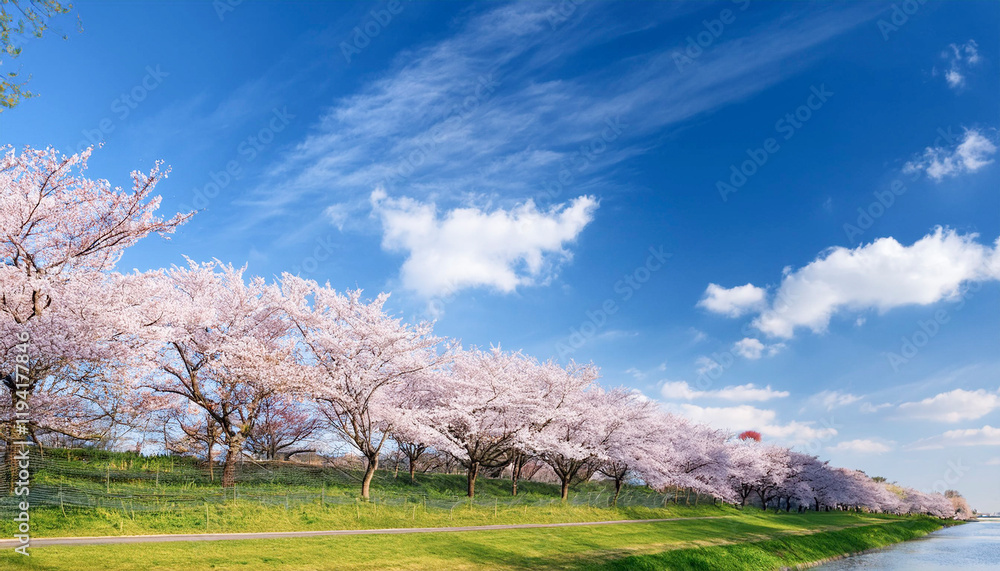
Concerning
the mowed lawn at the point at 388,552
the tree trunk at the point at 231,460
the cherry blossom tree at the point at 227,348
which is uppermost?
the cherry blossom tree at the point at 227,348

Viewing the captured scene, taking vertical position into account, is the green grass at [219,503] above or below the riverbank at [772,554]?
above

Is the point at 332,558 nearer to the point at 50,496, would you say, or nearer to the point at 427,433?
the point at 50,496

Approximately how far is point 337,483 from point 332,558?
71.4 feet

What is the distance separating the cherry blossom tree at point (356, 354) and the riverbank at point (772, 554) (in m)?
15.6

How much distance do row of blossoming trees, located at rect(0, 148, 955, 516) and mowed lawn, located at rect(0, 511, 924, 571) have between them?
5564 mm

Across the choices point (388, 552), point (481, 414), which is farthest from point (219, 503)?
point (481, 414)

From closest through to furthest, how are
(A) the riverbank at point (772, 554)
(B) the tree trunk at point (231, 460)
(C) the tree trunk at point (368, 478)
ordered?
(A) the riverbank at point (772, 554) < (B) the tree trunk at point (231, 460) < (C) the tree trunk at point (368, 478)

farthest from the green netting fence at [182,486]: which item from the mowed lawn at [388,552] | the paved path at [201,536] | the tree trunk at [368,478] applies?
the mowed lawn at [388,552]

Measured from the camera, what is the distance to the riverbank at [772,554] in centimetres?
2509

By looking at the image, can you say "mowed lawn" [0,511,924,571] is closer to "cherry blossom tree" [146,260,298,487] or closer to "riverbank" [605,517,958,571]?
"riverbank" [605,517,958,571]

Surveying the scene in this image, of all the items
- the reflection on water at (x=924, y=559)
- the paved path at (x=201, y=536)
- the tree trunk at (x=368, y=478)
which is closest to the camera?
the paved path at (x=201, y=536)

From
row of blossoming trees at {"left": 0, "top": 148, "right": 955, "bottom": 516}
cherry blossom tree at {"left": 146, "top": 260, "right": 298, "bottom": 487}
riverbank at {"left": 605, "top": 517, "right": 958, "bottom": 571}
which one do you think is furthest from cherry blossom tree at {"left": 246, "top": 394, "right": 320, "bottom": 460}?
riverbank at {"left": 605, "top": 517, "right": 958, "bottom": 571}

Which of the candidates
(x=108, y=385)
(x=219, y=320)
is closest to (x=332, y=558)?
(x=108, y=385)

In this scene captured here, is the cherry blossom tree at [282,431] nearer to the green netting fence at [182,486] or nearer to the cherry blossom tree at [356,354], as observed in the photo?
the green netting fence at [182,486]
